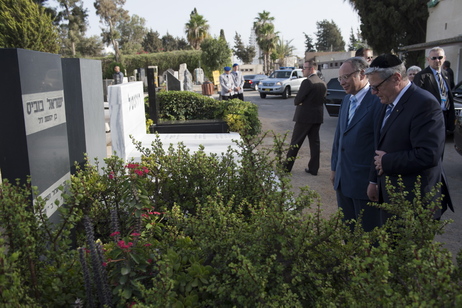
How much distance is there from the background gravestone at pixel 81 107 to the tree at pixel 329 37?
4085 inches

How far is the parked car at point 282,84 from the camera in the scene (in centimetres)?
2545

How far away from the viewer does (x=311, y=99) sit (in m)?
7.38

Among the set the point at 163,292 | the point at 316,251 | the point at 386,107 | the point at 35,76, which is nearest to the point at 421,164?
the point at 386,107

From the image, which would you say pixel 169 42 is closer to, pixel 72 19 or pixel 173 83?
pixel 72 19

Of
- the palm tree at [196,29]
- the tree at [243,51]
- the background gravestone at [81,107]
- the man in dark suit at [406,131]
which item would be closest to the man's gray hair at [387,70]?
the man in dark suit at [406,131]

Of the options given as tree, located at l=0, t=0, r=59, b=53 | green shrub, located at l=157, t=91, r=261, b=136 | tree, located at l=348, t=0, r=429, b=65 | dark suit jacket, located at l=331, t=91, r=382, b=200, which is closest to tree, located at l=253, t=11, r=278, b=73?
tree, located at l=348, t=0, r=429, b=65

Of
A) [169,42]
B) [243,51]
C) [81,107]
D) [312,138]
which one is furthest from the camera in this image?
[169,42]

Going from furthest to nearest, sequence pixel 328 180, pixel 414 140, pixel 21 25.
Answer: pixel 21 25 < pixel 328 180 < pixel 414 140

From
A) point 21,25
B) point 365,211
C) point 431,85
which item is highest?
point 21,25

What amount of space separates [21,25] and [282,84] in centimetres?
1373

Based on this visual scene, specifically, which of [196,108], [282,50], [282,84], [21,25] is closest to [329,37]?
[282,50]

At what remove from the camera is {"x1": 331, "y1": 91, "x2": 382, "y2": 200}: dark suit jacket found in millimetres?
3553

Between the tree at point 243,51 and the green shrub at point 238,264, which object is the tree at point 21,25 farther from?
the tree at point 243,51

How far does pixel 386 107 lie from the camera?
3266mm
